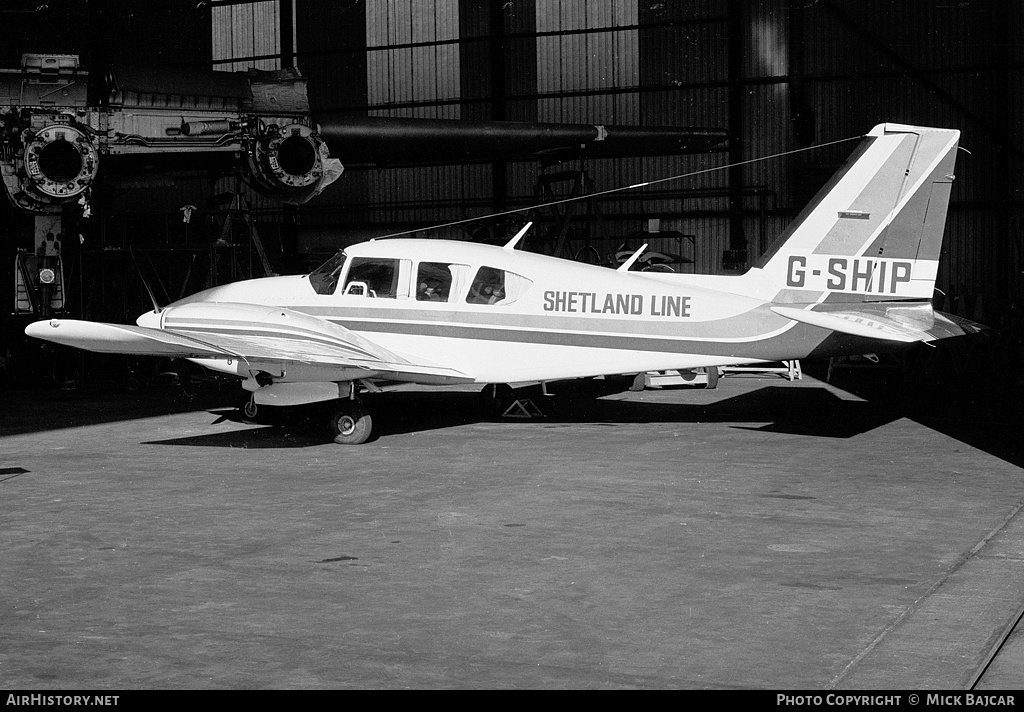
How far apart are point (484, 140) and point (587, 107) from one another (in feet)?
30.3

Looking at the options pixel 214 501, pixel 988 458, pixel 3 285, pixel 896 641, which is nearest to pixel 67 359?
pixel 3 285

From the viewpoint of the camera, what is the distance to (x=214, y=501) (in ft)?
28.0

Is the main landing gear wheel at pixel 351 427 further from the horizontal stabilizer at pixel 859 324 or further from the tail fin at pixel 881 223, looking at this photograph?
the tail fin at pixel 881 223

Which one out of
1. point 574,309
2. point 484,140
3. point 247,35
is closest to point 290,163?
point 484,140

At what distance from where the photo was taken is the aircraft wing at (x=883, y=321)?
Answer: 10.6 meters

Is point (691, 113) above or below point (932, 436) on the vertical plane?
above

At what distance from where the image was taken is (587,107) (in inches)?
1196

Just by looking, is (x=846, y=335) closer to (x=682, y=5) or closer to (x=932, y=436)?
(x=932, y=436)

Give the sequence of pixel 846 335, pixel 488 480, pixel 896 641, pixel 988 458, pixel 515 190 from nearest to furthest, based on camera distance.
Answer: pixel 896 641 < pixel 488 480 < pixel 988 458 < pixel 846 335 < pixel 515 190

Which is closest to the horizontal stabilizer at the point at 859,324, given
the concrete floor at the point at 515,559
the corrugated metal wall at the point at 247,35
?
the concrete floor at the point at 515,559

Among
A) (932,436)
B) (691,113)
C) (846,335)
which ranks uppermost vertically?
(691,113)

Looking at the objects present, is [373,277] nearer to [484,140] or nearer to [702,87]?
[484,140]

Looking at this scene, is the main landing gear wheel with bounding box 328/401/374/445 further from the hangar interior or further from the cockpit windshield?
the hangar interior

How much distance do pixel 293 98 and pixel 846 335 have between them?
40.7 feet
